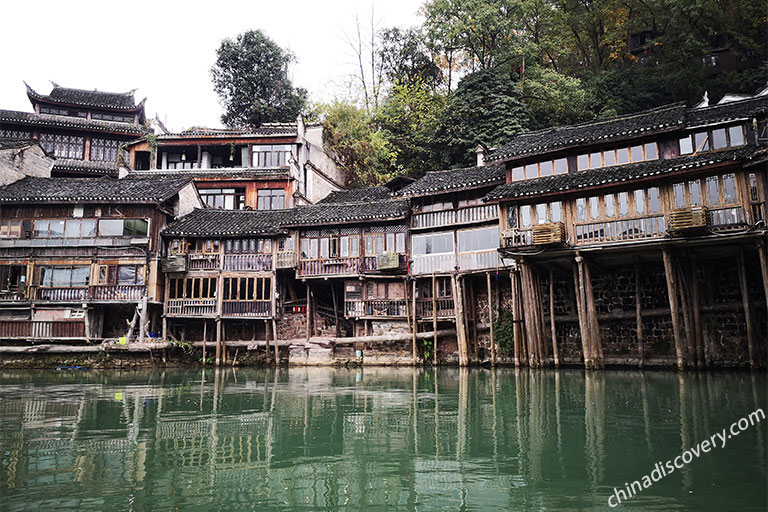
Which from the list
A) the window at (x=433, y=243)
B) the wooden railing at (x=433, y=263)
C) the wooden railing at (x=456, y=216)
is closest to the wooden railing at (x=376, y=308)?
the wooden railing at (x=433, y=263)

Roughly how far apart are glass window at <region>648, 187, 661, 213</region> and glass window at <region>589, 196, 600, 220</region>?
1.83 metres

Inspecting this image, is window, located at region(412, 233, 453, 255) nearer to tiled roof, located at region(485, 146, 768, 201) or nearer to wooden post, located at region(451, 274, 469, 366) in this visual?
wooden post, located at region(451, 274, 469, 366)

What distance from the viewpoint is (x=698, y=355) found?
20234mm

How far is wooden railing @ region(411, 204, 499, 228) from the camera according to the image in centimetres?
2664

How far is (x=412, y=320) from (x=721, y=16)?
24.6 metres

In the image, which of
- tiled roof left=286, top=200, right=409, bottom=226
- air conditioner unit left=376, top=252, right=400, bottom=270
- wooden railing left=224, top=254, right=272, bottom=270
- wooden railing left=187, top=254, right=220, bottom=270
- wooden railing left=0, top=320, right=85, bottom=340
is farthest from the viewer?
wooden railing left=187, top=254, right=220, bottom=270

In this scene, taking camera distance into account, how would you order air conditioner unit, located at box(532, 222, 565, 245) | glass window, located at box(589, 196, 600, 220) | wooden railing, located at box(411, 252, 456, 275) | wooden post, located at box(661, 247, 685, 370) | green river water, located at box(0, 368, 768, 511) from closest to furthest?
1. green river water, located at box(0, 368, 768, 511)
2. wooden post, located at box(661, 247, 685, 370)
3. air conditioner unit, located at box(532, 222, 565, 245)
4. glass window, located at box(589, 196, 600, 220)
5. wooden railing, located at box(411, 252, 456, 275)

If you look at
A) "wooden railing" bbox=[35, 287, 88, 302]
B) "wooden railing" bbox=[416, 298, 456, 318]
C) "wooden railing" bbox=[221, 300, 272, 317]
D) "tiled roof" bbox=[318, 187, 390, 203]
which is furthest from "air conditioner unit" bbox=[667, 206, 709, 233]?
"wooden railing" bbox=[35, 287, 88, 302]

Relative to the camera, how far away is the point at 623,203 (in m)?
21.8

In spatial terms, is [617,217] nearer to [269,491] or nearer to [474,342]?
[474,342]

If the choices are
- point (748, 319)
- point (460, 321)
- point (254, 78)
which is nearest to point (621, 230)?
point (748, 319)

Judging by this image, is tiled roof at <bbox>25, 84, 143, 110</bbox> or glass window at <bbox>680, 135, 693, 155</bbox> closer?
glass window at <bbox>680, 135, 693, 155</bbox>

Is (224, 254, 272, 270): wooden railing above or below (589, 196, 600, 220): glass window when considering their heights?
below

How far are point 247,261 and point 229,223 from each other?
2453mm
